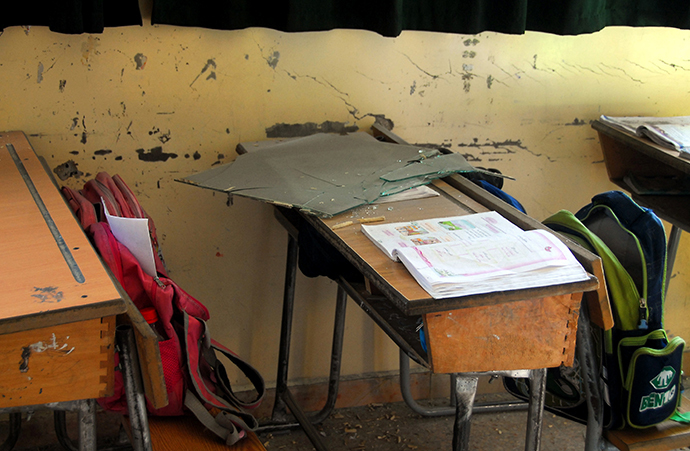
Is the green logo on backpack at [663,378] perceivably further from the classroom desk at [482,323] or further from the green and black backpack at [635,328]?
the classroom desk at [482,323]

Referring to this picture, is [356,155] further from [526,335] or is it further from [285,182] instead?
[526,335]

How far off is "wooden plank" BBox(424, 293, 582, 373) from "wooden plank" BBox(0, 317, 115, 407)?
53cm

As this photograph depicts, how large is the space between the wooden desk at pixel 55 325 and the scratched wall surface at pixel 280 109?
3.08ft

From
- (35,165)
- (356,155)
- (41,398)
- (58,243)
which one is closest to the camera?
(41,398)

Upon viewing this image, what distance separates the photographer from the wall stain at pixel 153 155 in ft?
6.75

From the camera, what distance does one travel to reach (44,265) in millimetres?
1074

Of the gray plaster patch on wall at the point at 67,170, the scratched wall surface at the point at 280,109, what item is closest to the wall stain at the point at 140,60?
the scratched wall surface at the point at 280,109

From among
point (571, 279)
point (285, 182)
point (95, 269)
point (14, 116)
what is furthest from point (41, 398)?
point (14, 116)

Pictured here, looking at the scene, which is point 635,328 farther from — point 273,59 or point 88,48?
point 88,48

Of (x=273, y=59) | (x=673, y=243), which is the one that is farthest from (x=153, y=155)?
(x=673, y=243)

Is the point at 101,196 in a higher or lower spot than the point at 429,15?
lower

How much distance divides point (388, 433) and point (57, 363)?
161cm

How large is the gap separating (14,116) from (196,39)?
0.57 meters

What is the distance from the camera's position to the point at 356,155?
1797 millimetres
